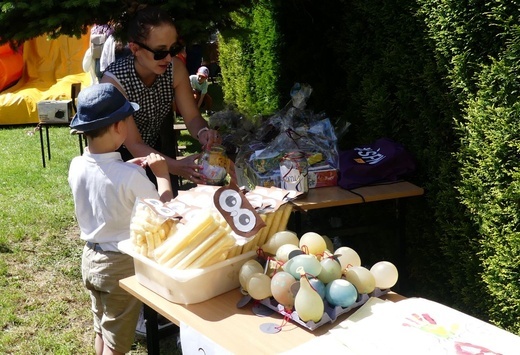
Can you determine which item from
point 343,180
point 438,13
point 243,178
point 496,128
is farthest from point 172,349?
point 438,13

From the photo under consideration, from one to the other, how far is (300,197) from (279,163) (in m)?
0.25

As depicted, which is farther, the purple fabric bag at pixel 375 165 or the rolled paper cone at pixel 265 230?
the purple fabric bag at pixel 375 165

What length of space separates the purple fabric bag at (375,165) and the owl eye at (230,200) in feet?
4.23

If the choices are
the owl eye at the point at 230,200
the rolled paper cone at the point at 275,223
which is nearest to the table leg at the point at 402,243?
the rolled paper cone at the point at 275,223

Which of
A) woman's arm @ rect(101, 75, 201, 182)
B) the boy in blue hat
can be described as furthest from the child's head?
the boy in blue hat

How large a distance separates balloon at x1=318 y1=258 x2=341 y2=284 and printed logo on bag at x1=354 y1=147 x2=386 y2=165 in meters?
1.42

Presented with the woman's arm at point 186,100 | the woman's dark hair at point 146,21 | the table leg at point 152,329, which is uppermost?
the woman's dark hair at point 146,21

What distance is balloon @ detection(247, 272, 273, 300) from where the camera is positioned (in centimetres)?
180

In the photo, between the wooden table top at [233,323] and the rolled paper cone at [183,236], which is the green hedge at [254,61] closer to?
the rolled paper cone at [183,236]

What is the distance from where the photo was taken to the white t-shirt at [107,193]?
2.33 m

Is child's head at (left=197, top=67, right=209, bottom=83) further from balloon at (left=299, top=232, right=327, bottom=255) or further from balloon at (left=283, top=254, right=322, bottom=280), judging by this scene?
balloon at (left=283, top=254, right=322, bottom=280)

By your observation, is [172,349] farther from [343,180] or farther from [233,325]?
[233,325]

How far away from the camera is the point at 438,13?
2863mm

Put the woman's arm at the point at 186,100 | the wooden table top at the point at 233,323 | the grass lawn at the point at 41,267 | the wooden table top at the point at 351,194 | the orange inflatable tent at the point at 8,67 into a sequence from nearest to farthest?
the wooden table top at the point at 233,323 → the wooden table top at the point at 351,194 → the woman's arm at the point at 186,100 → the grass lawn at the point at 41,267 → the orange inflatable tent at the point at 8,67
